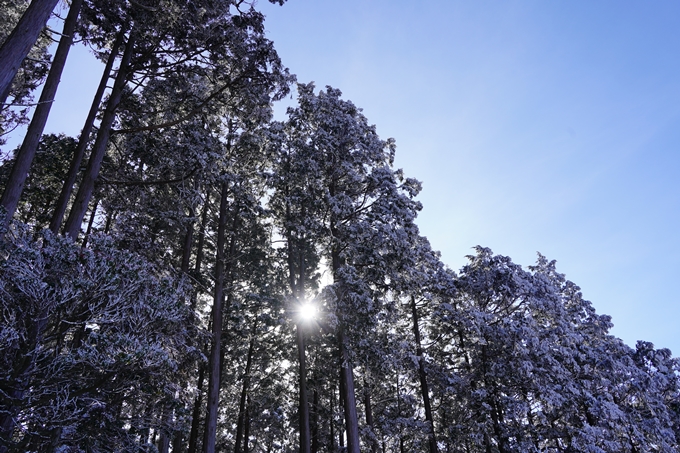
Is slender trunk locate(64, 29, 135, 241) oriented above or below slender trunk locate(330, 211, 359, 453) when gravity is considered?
above

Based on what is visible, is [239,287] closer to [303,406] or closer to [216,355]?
[216,355]

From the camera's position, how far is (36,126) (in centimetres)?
769

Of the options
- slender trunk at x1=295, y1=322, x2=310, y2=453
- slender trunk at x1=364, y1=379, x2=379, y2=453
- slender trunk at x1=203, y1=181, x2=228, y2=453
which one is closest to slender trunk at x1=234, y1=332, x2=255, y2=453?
slender trunk at x1=295, y1=322, x2=310, y2=453

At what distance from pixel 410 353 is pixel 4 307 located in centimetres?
1402

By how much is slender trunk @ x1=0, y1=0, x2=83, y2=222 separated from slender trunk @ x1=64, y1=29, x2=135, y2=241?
1.45 metres

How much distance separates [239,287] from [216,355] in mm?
3602

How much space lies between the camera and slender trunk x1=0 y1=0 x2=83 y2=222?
704 centimetres

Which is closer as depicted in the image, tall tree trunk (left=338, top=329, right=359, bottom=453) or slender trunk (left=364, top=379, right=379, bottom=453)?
tall tree trunk (left=338, top=329, right=359, bottom=453)

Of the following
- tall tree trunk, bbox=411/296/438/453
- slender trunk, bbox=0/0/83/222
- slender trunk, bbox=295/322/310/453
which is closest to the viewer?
slender trunk, bbox=0/0/83/222

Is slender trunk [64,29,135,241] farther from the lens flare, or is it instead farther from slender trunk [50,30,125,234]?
the lens flare

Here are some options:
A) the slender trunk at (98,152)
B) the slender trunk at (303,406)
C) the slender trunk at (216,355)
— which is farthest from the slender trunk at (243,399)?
the slender trunk at (98,152)

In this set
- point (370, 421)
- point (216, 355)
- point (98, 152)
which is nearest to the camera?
point (98, 152)

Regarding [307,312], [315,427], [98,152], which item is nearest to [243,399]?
[315,427]

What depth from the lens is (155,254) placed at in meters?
13.0
